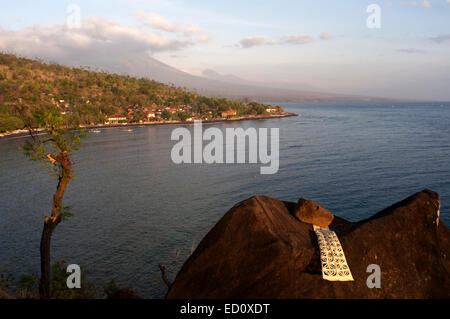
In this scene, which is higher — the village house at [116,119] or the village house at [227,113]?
the village house at [227,113]

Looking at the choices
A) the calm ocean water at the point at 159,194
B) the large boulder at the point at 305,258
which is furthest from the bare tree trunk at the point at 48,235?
the calm ocean water at the point at 159,194

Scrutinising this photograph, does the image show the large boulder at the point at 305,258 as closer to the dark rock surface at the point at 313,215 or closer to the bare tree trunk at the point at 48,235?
the dark rock surface at the point at 313,215

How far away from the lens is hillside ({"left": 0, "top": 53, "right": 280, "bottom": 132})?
13162 centimetres

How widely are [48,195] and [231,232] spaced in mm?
36013

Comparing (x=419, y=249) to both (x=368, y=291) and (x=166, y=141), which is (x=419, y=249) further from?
(x=166, y=141)

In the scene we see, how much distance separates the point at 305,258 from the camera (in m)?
8.87

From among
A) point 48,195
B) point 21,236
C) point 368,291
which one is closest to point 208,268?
point 368,291

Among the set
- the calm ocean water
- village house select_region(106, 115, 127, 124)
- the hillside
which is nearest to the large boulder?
the calm ocean water

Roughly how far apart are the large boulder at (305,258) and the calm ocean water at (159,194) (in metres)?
12.3

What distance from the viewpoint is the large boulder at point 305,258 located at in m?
8.78

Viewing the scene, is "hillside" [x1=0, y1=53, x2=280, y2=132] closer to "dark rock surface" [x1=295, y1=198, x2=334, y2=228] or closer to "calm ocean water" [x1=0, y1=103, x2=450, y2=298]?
"calm ocean water" [x1=0, y1=103, x2=450, y2=298]

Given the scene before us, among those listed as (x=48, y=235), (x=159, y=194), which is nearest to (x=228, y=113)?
(x=159, y=194)

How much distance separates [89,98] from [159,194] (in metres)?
131

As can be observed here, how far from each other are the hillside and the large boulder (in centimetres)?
11801
